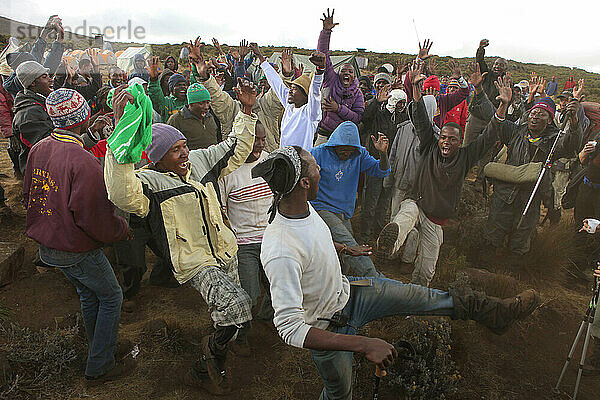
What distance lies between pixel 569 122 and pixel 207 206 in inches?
198

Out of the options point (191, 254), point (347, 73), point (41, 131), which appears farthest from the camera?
point (347, 73)

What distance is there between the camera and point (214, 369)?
3088mm

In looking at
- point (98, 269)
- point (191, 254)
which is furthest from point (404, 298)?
point (98, 269)

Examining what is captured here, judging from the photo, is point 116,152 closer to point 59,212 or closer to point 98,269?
point 59,212

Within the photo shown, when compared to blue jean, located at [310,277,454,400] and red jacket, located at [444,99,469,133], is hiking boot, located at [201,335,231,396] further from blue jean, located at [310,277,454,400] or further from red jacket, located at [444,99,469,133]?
red jacket, located at [444,99,469,133]

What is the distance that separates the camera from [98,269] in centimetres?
291

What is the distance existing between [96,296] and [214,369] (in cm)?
109

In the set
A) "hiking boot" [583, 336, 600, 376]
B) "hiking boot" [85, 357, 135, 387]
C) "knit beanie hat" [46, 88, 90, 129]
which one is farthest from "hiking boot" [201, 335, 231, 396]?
"hiking boot" [583, 336, 600, 376]

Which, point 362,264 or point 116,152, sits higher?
point 116,152

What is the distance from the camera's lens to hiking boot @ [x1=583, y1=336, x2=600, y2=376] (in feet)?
11.0

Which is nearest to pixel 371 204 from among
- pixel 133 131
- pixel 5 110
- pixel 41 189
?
pixel 133 131

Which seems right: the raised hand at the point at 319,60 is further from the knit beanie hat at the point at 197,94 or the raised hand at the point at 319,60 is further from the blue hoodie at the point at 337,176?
the knit beanie hat at the point at 197,94

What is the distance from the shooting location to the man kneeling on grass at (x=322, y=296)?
1.96 metres

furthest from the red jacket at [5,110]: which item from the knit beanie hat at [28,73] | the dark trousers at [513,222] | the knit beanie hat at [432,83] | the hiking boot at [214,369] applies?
the dark trousers at [513,222]
